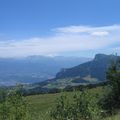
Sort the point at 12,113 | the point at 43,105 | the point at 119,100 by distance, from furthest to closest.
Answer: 1. the point at 43,105
2. the point at 119,100
3. the point at 12,113

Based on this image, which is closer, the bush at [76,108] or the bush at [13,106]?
the bush at [13,106]

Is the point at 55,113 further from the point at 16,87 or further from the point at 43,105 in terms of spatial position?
the point at 43,105

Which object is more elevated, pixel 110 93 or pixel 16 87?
pixel 16 87

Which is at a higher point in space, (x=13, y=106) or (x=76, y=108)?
(x=13, y=106)

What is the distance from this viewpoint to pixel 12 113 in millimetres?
31547

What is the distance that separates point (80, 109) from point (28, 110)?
18.1ft

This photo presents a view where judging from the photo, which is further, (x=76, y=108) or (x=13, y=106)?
(x=76, y=108)

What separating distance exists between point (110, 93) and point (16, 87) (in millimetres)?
37017

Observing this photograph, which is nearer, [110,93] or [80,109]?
[80,109]

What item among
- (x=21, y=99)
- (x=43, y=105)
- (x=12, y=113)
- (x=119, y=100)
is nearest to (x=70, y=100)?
(x=21, y=99)

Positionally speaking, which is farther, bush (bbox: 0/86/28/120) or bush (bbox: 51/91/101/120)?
bush (bbox: 51/91/101/120)

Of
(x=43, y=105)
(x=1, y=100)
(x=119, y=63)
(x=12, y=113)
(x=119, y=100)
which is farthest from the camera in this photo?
(x=43, y=105)

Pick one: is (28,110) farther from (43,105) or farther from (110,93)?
(43,105)

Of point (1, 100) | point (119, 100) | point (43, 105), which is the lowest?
point (43, 105)
